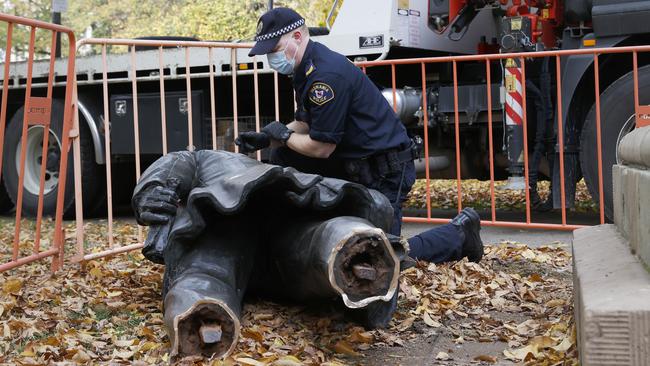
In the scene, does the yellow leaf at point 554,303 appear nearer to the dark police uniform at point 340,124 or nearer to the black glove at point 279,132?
the dark police uniform at point 340,124

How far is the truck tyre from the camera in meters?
9.02

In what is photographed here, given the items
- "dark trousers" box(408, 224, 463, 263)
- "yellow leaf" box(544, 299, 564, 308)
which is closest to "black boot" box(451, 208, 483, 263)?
"dark trousers" box(408, 224, 463, 263)

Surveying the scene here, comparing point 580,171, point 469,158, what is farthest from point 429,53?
point 580,171

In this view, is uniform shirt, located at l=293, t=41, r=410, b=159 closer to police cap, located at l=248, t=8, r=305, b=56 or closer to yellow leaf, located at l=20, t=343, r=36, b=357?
police cap, located at l=248, t=8, r=305, b=56

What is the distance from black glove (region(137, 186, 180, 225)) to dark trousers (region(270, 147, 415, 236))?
118 cm

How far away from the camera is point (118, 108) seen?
8445 millimetres

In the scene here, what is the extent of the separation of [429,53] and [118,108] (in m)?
2.84

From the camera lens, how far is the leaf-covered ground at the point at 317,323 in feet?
11.6

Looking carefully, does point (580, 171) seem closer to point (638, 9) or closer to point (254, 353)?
point (638, 9)

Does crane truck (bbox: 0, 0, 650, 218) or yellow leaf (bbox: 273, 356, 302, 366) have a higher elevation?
crane truck (bbox: 0, 0, 650, 218)

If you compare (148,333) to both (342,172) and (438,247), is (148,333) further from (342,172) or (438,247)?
(438,247)

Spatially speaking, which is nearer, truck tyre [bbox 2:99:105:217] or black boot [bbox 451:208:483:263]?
black boot [bbox 451:208:483:263]

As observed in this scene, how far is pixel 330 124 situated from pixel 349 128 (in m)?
0.23

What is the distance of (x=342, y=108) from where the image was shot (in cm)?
461
